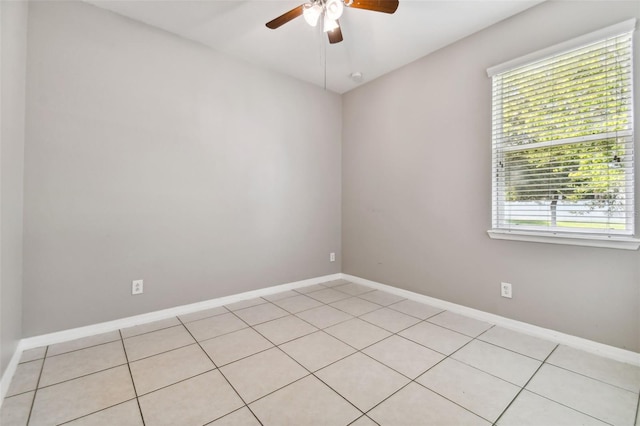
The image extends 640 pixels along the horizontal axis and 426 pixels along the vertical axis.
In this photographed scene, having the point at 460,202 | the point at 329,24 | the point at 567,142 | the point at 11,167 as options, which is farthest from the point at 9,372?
the point at 567,142

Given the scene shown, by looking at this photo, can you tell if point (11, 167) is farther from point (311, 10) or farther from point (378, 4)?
point (378, 4)

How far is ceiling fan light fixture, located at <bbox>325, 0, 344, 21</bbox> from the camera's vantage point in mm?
1756

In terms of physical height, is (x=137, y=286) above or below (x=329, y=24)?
below

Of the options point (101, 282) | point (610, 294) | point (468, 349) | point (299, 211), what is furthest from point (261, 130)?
point (610, 294)

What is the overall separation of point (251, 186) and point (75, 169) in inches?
58.7

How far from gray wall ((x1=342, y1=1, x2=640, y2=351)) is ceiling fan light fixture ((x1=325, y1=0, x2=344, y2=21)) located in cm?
150

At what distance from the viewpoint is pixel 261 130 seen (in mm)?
3170

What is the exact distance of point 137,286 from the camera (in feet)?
7.86

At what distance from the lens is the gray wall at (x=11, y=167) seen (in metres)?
1.54

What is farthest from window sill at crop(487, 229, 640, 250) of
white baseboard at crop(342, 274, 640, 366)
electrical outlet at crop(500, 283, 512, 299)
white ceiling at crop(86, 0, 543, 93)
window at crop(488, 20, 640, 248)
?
white ceiling at crop(86, 0, 543, 93)

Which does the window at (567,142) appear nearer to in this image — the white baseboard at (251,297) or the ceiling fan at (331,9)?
the white baseboard at (251,297)

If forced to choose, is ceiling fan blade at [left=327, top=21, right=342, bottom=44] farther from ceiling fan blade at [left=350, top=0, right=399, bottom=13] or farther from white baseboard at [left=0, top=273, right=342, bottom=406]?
white baseboard at [left=0, top=273, right=342, bottom=406]

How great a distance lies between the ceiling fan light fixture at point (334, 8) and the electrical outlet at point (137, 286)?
2611 millimetres

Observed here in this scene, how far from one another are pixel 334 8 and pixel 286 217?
7.21ft
